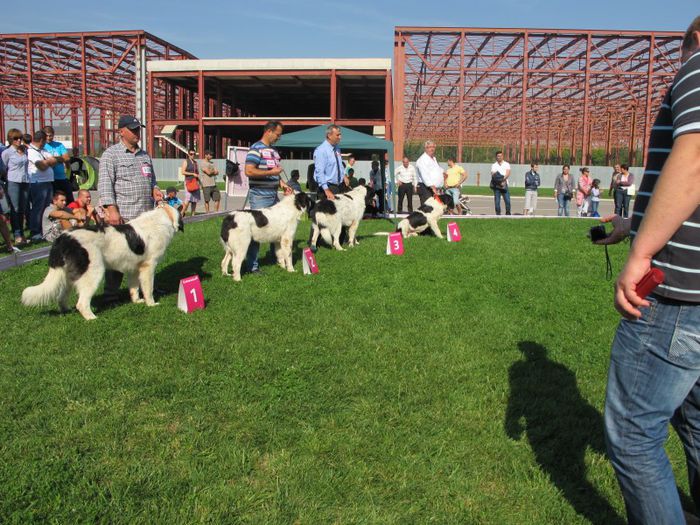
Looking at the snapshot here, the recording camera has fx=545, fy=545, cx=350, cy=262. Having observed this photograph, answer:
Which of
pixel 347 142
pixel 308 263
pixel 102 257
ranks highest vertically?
pixel 347 142

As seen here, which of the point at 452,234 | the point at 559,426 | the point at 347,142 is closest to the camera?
the point at 559,426

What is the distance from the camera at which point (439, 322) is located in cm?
516

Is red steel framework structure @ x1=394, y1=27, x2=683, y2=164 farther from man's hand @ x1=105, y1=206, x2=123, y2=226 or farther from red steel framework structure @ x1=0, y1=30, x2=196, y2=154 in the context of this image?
man's hand @ x1=105, y1=206, x2=123, y2=226

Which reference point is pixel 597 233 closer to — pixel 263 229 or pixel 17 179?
pixel 263 229

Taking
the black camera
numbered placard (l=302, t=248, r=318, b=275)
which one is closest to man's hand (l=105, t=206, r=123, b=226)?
numbered placard (l=302, t=248, r=318, b=275)

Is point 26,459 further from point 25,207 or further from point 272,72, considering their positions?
point 272,72

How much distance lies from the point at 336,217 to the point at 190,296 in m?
4.27

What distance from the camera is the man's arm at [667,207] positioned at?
1565 mm

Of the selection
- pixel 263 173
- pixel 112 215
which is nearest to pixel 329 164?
pixel 263 173

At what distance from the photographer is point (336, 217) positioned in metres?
9.31

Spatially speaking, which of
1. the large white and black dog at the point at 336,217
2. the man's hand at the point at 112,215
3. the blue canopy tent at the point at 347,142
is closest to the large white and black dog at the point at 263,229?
the large white and black dog at the point at 336,217

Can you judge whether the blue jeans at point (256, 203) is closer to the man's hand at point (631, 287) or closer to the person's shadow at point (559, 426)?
the person's shadow at point (559, 426)

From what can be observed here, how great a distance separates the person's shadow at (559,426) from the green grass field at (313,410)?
0.01m

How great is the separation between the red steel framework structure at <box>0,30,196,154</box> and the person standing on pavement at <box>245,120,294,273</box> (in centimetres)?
2907
